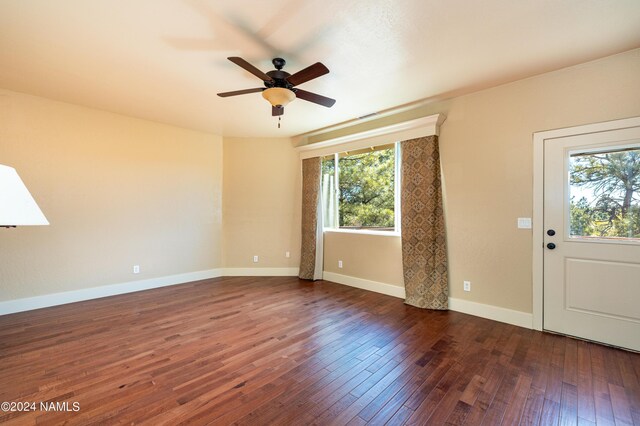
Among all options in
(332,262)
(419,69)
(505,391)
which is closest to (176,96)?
(419,69)

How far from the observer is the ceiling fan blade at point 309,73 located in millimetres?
2199

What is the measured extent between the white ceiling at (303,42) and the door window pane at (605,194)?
0.98 metres

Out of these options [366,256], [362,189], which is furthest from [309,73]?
[366,256]

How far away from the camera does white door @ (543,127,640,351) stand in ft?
8.29

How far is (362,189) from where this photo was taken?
4.68 metres

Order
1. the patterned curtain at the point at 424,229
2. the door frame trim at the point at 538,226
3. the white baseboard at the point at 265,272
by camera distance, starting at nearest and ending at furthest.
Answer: the door frame trim at the point at 538,226 < the patterned curtain at the point at 424,229 < the white baseboard at the point at 265,272

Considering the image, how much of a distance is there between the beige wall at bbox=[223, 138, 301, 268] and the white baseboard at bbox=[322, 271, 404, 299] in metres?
0.90

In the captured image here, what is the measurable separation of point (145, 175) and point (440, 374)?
4.80 m

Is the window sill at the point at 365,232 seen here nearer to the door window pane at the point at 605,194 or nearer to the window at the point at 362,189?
the window at the point at 362,189

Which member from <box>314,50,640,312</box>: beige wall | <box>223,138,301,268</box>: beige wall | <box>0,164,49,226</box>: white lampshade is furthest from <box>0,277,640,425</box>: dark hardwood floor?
<box>223,138,301,268</box>: beige wall

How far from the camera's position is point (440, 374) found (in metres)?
2.15

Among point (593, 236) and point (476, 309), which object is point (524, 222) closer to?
point (593, 236)

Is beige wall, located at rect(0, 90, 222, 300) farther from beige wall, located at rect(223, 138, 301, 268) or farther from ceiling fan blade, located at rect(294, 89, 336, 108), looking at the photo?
ceiling fan blade, located at rect(294, 89, 336, 108)

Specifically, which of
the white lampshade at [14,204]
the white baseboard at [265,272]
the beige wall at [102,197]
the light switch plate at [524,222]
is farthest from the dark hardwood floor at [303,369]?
the white baseboard at [265,272]
